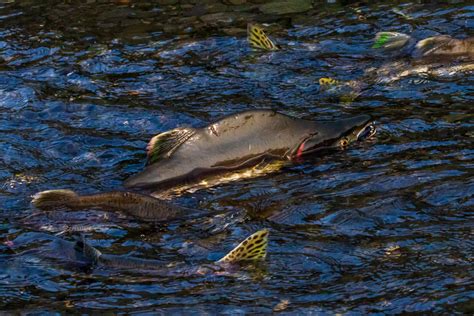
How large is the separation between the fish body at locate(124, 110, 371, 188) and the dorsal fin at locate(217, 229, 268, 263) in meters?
1.58

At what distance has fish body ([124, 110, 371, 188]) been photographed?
8.08 meters

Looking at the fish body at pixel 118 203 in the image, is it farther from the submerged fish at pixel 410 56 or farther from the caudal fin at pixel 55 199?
the submerged fish at pixel 410 56

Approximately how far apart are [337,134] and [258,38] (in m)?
2.43

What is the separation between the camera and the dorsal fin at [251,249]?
643 centimetres

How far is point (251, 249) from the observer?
6.48 meters

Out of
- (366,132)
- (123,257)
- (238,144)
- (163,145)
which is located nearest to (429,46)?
(366,132)

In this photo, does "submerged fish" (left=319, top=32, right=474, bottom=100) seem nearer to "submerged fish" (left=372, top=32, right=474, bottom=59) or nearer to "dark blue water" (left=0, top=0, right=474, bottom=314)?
"submerged fish" (left=372, top=32, right=474, bottom=59)

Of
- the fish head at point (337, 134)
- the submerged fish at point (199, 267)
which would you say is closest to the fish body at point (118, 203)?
the submerged fish at point (199, 267)

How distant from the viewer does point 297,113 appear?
31.1 ft

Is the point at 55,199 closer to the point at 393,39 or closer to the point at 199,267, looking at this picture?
the point at 199,267

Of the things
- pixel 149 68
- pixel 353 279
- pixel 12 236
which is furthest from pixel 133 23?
pixel 353 279

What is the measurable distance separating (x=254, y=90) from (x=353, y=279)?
3962 millimetres

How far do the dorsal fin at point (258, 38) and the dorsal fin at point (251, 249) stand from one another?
458 centimetres

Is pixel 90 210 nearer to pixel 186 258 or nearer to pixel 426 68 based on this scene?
pixel 186 258
